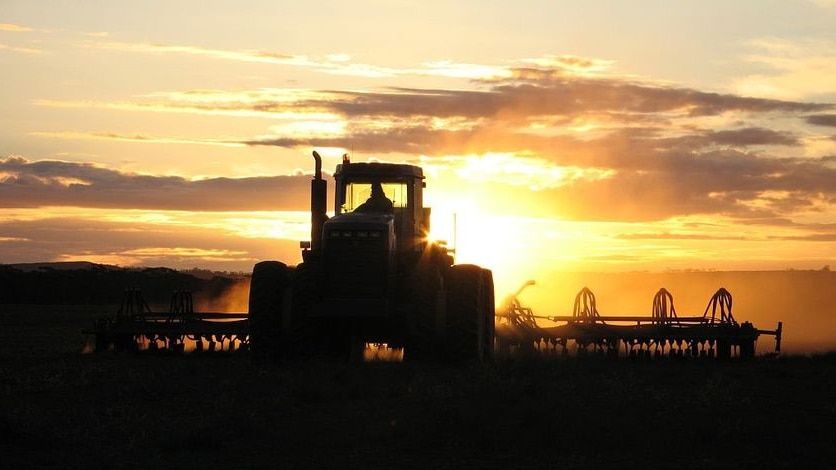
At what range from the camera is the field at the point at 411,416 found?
13.8 meters

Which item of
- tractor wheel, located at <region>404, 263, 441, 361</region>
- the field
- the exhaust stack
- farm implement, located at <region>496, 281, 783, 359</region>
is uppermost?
the exhaust stack

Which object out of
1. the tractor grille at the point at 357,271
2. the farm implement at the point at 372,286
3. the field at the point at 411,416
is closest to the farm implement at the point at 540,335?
the farm implement at the point at 372,286

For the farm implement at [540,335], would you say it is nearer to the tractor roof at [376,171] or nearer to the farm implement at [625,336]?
the farm implement at [625,336]

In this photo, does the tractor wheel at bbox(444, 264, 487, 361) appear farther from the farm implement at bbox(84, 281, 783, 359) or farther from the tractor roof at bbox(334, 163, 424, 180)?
the farm implement at bbox(84, 281, 783, 359)

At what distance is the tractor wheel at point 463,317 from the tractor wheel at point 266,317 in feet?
11.3

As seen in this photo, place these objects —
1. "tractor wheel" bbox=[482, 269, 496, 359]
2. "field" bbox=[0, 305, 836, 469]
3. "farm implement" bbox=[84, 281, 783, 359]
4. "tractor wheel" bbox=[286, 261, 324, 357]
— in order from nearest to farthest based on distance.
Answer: "field" bbox=[0, 305, 836, 469], "tractor wheel" bbox=[286, 261, 324, 357], "tractor wheel" bbox=[482, 269, 496, 359], "farm implement" bbox=[84, 281, 783, 359]

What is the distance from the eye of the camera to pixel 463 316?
24.2 metres

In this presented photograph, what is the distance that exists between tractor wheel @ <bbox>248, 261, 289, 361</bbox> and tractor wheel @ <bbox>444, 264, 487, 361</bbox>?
11.3 ft

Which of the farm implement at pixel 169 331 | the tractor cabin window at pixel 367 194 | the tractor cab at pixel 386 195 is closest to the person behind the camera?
the tractor cab at pixel 386 195

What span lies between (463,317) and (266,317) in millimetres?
3998

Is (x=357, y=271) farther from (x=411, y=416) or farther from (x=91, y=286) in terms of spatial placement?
(x=91, y=286)

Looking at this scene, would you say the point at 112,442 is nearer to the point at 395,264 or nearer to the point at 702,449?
the point at 702,449

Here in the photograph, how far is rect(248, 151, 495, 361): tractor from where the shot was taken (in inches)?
944

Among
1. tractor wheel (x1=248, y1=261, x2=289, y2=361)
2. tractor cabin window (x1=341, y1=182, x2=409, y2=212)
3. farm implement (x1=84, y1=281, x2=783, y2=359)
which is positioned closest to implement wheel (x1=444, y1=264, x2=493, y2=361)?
tractor cabin window (x1=341, y1=182, x2=409, y2=212)
